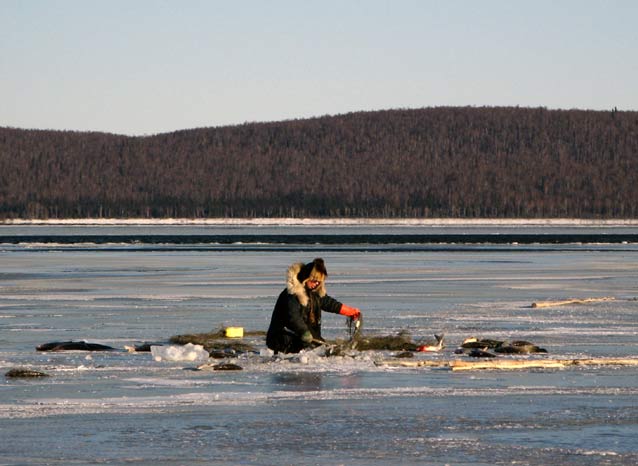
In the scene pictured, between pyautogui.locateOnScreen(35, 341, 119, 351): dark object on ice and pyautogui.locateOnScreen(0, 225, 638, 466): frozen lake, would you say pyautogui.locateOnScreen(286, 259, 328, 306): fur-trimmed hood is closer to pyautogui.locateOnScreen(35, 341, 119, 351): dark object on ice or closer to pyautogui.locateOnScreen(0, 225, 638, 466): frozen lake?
pyautogui.locateOnScreen(0, 225, 638, 466): frozen lake

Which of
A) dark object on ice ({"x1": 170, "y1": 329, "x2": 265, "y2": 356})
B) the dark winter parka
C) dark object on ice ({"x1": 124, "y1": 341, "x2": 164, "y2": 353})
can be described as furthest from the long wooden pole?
dark object on ice ({"x1": 124, "y1": 341, "x2": 164, "y2": 353})

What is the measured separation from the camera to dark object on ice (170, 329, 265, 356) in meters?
20.7

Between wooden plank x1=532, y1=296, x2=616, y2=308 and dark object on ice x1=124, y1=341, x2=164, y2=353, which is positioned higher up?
wooden plank x1=532, y1=296, x2=616, y2=308

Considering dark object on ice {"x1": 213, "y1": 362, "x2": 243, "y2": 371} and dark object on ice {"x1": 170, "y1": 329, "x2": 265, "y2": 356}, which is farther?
dark object on ice {"x1": 170, "y1": 329, "x2": 265, "y2": 356}

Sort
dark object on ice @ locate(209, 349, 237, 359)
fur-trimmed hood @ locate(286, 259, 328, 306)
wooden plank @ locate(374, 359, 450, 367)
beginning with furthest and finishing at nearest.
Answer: dark object on ice @ locate(209, 349, 237, 359)
fur-trimmed hood @ locate(286, 259, 328, 306)
wooden plank @ locate(374, 359, 450, 367)

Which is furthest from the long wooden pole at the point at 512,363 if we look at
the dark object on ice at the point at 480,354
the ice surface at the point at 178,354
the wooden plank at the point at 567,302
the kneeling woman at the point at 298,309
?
the wooden plank at the point at 567,302

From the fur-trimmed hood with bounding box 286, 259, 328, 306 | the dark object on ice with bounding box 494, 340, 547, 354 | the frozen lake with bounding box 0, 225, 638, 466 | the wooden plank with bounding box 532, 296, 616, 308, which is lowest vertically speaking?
the frozen lake with bounding box 0, 225, 638, 466

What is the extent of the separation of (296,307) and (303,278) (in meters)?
0.38

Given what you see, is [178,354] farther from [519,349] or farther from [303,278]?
[519,349]

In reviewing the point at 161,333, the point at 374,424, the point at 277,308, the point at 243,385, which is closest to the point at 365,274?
the point at 161,333

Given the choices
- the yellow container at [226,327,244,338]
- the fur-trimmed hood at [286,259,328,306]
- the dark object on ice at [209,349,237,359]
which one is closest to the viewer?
the fur-trimmed hood at [286,259,328,306]

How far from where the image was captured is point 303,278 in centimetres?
1962

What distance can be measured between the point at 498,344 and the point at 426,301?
433 inches

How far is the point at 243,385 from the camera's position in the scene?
1673cm
